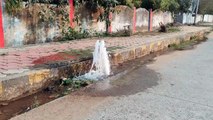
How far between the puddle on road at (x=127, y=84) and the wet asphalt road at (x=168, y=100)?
45 mm

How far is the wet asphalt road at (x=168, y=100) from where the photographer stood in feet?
11.7

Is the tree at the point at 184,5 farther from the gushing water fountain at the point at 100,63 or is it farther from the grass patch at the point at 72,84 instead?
the grass patch at the point at 72,84

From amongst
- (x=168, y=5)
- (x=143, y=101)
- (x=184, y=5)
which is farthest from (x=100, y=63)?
(x=184, y=5)

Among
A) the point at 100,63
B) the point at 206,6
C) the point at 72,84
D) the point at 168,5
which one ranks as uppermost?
the point at 206,6

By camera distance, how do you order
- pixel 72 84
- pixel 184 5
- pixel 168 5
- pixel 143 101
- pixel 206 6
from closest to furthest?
pixel 143 101 < pixel 72 84 < pixel 168 5 < pixel 184 5 < pixel 206 6

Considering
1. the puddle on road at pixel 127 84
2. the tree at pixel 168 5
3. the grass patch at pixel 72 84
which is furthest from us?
the tree at pixel 168 5

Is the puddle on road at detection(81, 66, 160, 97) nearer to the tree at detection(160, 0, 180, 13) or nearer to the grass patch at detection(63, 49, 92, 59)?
the grass patch at detection(63, 49, 92, 59)

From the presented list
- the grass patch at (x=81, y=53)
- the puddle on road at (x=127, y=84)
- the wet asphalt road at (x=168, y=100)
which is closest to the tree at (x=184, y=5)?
the grass patch at (x=81, y=53)

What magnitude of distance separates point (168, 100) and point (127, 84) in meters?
1.05

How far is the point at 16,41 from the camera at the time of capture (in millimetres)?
7867

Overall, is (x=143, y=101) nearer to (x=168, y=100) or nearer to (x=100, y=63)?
(x=168, y=100)

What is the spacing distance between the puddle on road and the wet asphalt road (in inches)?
1.8

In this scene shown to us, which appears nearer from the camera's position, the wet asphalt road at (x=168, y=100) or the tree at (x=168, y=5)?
the wet asphalt road at (x=168, y=100)

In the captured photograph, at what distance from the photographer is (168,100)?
4176mm
